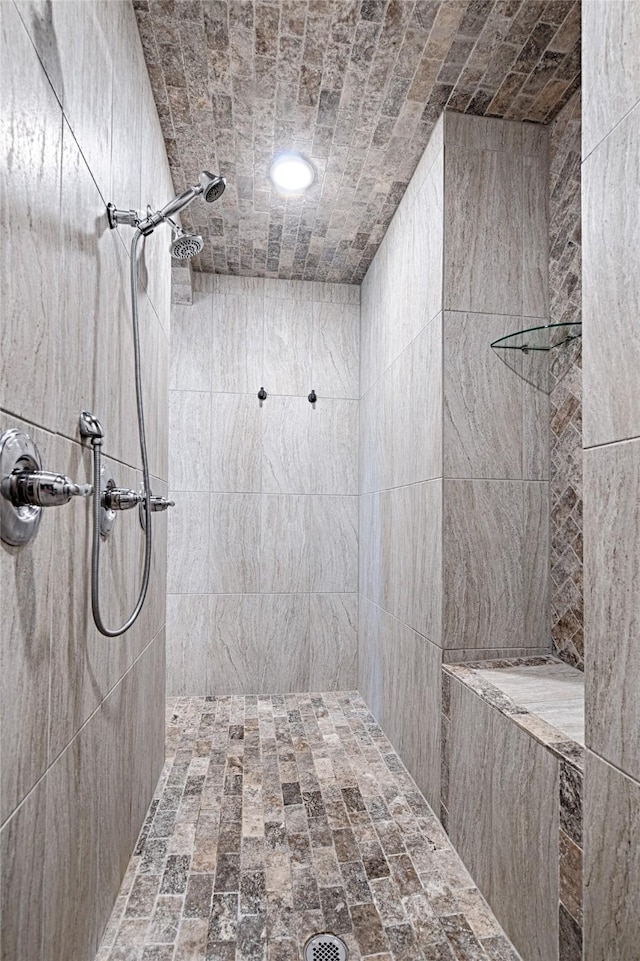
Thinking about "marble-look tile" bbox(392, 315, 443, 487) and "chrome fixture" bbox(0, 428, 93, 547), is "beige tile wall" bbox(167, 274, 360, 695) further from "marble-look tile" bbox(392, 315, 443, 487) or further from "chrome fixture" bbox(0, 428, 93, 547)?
"chrome fixture" bbox(0, 428, 93, 547)

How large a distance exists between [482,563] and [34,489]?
1557 mm

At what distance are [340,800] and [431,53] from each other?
8.63ft

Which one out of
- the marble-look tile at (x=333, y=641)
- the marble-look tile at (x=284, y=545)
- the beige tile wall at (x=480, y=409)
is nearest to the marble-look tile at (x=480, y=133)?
the beige tile wall at (x=480, y=409)

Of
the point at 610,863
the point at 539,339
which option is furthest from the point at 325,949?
the point at 539,339

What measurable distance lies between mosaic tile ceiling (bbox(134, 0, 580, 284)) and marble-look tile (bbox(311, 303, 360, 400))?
2.95 ft

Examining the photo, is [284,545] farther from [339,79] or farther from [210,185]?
[339,79]

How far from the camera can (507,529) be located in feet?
6.57

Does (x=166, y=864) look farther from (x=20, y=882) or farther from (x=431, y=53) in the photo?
(x=431, y=53)

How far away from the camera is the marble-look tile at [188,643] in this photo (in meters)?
3.25

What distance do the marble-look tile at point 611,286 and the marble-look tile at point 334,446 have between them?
2.46 m

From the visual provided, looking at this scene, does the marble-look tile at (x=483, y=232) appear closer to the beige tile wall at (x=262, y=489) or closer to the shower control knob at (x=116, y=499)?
the shower control knob at (x=116, y=499)

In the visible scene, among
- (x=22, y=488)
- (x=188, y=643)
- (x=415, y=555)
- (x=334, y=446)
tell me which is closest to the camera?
(x=22, y=488)

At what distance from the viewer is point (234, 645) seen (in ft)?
10.8

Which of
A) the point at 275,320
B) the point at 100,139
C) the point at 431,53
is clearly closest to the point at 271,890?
the point at 100,139
